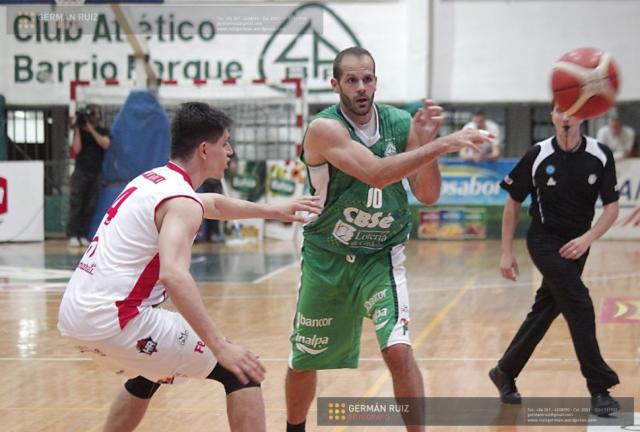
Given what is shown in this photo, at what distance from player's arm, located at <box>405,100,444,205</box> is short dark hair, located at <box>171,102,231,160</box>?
1.10m

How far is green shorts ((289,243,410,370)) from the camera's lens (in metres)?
5.70

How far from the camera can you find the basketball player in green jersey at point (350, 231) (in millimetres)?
5566

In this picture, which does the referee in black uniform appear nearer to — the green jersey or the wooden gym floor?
the wooden gym floor

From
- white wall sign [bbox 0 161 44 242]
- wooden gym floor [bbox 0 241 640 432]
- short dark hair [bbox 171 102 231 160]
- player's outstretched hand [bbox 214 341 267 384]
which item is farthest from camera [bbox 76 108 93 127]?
player's outstretched hand [bbox 214 341 267 384]

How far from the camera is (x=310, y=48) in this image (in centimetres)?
2236

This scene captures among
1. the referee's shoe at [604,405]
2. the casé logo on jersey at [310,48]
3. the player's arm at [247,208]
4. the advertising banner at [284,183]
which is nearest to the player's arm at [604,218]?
the referee's shoe at [604,405]

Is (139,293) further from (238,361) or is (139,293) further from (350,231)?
(350,231)

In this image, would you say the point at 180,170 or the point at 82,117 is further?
the point at 82,117

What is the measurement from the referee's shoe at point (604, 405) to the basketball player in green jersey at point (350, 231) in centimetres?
182

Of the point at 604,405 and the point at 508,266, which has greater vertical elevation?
the point at 508,266

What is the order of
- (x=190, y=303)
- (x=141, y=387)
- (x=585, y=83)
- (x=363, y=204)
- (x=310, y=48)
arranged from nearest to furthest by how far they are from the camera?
1. (x=190, y=303)
2. (x=141, y=387)
3. (x=363, y=204)
4. (x=585, y=83)
5. (x=310, y=48)

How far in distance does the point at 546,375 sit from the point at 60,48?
16671mm

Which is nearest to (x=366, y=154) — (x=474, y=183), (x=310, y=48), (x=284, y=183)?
(x=284, y=183)

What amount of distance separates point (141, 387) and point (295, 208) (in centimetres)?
119
